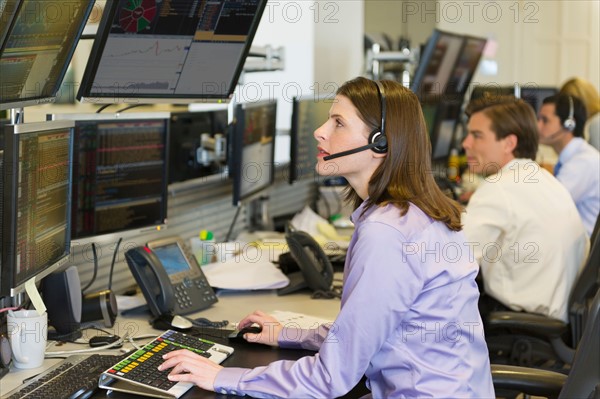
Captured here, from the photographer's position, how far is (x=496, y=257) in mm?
2973

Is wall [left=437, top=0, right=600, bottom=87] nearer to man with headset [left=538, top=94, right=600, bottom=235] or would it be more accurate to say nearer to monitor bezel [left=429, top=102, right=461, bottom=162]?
monitor bezel [left=429, top=102, right=461, bottom=162]

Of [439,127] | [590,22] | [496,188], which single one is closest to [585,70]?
[590,22]

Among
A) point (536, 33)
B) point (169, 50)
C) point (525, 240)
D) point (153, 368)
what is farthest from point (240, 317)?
point (536, 33)

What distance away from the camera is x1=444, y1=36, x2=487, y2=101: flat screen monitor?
5348 mm

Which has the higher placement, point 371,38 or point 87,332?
point 371,38

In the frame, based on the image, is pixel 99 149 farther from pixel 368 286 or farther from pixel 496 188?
pixel 496 188

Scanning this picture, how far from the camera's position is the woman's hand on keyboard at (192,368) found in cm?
171

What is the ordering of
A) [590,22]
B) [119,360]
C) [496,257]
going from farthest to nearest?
[590,22] < [496,257] < [119,360]

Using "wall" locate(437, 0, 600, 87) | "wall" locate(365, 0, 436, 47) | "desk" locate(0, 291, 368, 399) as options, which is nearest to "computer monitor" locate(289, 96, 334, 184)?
"desk" locate(0, 291, 368, 399)

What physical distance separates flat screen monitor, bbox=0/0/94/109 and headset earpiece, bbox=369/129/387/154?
67 centimetres

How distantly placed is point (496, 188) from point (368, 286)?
1484 mm

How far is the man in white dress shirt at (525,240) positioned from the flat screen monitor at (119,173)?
1.07m

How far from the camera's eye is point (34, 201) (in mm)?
1815

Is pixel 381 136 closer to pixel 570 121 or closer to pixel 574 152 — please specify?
pixel 574 152
